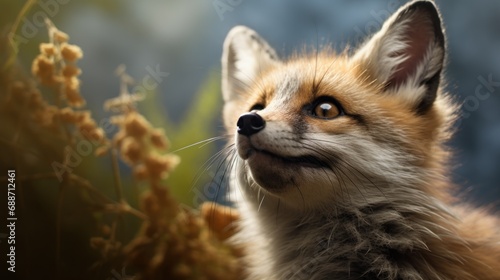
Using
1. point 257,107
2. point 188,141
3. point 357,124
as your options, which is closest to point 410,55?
point 357,124

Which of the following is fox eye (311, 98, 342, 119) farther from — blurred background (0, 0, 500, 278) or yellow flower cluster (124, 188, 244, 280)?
yellow flower cluster (124, 188, 244, 280)

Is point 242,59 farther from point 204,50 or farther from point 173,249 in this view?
point 173,249

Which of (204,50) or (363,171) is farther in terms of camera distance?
(204,50)

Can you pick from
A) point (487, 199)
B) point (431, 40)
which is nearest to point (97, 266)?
point (431, 40)

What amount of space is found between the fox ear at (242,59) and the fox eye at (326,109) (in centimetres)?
29

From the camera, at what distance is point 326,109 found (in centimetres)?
108

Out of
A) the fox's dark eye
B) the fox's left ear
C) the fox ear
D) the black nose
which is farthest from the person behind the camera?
the fox ear

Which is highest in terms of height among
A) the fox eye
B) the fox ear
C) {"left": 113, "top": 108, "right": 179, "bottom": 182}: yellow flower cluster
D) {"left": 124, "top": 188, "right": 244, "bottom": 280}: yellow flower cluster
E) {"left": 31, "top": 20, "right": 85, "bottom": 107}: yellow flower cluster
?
the fox ear

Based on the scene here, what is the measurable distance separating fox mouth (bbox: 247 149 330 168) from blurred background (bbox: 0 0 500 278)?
29 centimetres

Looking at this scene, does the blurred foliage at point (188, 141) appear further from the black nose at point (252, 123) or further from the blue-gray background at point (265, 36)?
the black nose at point (252, 123)

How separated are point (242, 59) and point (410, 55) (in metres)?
0.42

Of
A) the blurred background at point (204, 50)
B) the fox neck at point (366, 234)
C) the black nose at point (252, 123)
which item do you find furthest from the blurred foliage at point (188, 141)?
the black nose at point (252, 123)

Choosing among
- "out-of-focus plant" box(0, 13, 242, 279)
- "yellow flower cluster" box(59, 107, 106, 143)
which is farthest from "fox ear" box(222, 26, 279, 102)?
"yellow flower cluster" box(59, 107, 106, 143)

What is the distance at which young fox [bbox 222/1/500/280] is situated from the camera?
39.7 inches
